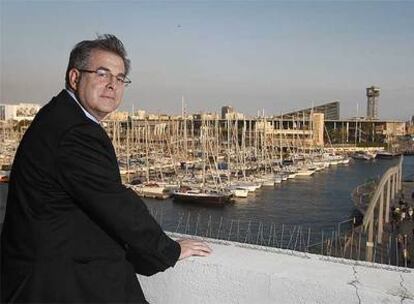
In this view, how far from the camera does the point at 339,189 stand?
34781mm

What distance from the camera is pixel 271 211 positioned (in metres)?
24.7

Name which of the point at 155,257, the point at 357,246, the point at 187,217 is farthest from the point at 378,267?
the point at 187,217

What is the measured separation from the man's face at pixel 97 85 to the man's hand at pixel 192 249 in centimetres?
49

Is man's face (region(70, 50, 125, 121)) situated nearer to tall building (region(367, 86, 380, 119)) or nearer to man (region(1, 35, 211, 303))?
man (region(1, 35, 211, 303))

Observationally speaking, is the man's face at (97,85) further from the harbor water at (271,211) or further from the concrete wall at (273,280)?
the harbor water at (271,211)

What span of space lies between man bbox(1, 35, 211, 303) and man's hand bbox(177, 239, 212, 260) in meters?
0.25

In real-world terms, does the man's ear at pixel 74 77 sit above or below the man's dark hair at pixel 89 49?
below

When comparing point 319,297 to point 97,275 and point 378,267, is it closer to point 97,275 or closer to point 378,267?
point 378,267

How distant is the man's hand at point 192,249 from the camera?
56.9 inches

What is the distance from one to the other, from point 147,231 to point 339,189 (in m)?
35.1

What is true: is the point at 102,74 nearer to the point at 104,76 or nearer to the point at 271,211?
the point at 104,76

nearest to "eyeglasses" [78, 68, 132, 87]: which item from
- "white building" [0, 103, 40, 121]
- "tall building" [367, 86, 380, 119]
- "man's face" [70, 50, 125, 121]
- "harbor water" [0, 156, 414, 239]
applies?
"man's face" [70, 50, 125, 121]

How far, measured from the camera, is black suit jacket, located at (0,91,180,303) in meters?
1.07

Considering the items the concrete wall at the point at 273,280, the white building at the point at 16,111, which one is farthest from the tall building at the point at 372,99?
the concrete wall at the point at 273,280
